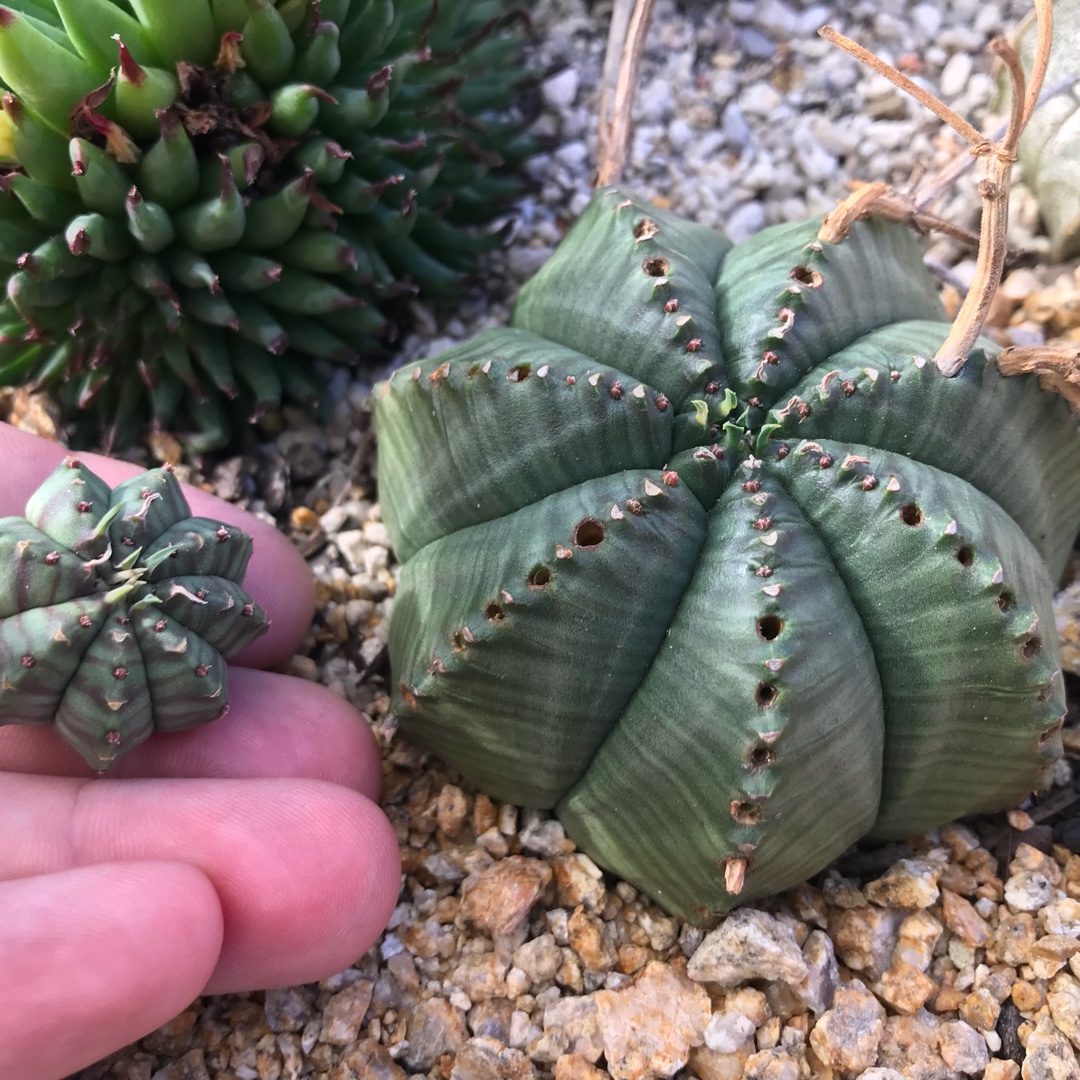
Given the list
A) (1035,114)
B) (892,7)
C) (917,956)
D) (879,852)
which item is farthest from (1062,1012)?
(892,7)

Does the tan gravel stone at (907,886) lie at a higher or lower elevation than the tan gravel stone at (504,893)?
lower

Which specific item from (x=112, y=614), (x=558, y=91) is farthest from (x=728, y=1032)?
(x=558, y=91)

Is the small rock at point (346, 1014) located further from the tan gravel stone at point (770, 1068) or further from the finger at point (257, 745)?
the tan gravel stone at point (770, 1068)

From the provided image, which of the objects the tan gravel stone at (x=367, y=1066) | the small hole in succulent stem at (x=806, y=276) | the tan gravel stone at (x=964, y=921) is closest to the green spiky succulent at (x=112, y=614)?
the tan gravel stone at (x=367, y=1066)

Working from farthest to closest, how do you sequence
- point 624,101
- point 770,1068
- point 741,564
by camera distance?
point 624,101 → point 770,1068 → point 741,564

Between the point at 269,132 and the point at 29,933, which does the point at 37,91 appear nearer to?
the point at 269,132

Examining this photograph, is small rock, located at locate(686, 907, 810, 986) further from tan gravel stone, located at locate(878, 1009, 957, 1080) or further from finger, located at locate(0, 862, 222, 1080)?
finger, located at locate(0, 862, 222, 1080)

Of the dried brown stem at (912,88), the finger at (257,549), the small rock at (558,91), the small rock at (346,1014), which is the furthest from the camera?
the small rock at (558,91)

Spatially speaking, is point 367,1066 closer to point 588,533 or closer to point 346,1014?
point 346,1014
